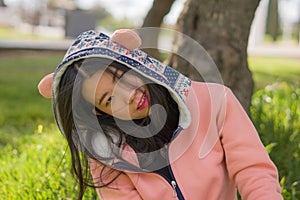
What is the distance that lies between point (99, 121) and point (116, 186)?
0.78ft

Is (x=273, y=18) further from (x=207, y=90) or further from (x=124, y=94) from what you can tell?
(x=124, y=94)

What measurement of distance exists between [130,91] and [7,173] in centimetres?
130

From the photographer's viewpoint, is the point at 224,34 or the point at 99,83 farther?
the point at 224,34

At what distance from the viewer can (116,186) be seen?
1896 millimetres

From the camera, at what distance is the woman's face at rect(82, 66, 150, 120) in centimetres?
167

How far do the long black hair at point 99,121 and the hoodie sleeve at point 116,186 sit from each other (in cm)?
2

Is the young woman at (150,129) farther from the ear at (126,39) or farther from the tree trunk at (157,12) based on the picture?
the tree trunk at (157,12)

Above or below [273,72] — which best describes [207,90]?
above

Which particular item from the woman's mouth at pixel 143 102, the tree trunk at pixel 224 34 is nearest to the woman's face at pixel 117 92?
the woman's mouth at pixel 143 102

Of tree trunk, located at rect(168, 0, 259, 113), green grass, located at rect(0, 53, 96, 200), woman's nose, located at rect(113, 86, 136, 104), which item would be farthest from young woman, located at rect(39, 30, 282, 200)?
tree trunk, located at rect(168, 0, 259, 113)

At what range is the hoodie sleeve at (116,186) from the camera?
1876 mm

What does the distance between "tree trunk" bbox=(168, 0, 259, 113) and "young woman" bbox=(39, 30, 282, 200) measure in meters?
1.01

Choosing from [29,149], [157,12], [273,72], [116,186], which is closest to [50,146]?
[29,149]

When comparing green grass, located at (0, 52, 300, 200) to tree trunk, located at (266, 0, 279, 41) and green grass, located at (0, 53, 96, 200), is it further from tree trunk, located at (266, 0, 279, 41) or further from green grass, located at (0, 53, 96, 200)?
tree trunk, located at (266, 0, 279, 41)
